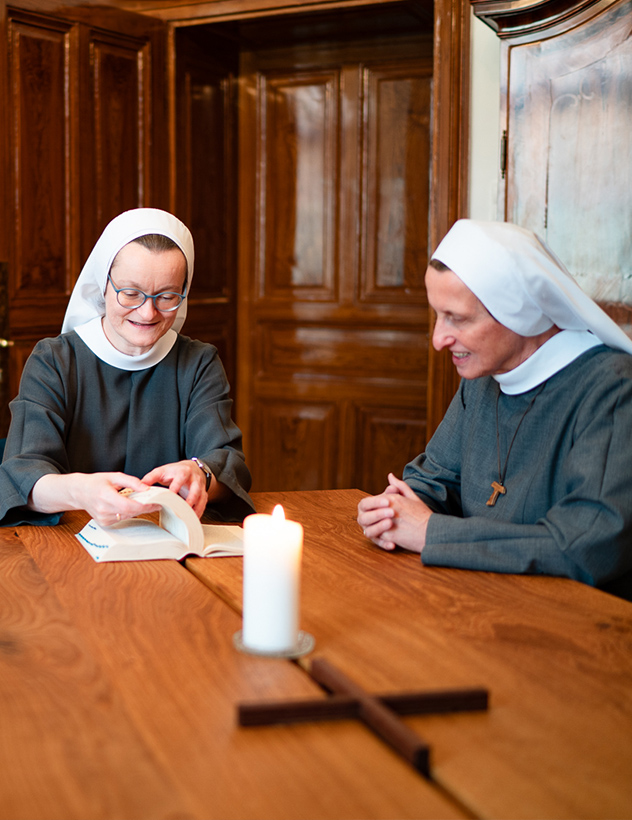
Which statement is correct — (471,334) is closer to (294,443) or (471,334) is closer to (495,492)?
(495,492)

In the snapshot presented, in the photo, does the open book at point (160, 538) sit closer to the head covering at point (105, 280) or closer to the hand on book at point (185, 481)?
the hand on book at point (185, 481)

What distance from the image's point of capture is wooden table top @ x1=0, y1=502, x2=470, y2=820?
88cm

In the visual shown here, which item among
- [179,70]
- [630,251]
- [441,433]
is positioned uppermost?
[179,70]

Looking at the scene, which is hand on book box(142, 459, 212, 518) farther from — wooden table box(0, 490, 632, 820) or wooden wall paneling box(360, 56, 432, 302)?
wooden wall paneling box(360, 56, 432, 302)

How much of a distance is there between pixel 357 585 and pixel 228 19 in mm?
3517

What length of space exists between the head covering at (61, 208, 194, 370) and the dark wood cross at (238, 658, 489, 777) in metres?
1.33

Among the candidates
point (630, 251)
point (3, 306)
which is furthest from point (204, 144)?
point (630, 251)

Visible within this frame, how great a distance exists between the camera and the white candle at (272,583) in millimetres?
1166

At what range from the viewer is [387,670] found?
1.18 m

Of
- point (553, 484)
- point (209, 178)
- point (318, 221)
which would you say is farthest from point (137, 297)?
point (318, 221)

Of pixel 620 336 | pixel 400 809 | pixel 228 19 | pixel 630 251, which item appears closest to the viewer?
pixel 400 809

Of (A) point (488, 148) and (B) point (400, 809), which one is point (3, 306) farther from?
(B) point (400, 809)

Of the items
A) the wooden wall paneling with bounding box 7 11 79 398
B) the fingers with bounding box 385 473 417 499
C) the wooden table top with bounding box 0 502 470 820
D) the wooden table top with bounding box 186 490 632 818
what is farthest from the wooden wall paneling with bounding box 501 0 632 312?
the wooden table top with bounding box 0 502 470 820

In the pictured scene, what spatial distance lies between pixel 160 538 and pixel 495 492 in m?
0.69
